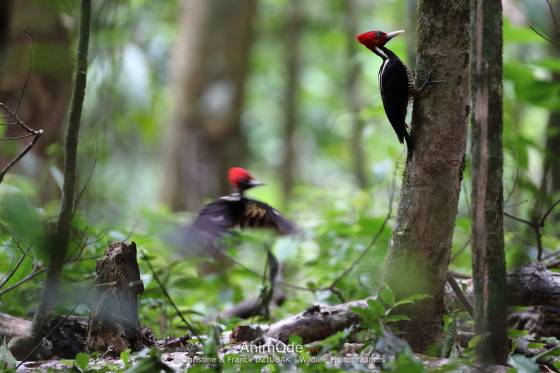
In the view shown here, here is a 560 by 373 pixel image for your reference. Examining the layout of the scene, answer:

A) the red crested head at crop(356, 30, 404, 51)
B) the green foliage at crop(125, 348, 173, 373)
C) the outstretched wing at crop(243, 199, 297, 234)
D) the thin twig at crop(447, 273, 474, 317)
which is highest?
the red crested head at crop(356, 30, 404, 51)

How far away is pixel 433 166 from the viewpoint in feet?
8.55

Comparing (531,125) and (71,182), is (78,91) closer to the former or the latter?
(71,182)

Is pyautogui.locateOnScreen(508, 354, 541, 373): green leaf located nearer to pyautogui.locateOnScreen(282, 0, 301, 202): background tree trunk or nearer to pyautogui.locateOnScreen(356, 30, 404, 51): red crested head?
pyautogui.locateOnScreen(356, 30, 404, 51): red crested head

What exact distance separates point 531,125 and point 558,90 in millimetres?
7349

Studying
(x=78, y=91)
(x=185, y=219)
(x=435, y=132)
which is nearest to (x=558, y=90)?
(x=435, y=132)

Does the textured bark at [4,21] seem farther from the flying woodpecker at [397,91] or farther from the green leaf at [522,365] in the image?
the green leaf at [522,365]

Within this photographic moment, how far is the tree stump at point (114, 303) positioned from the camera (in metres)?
2.87

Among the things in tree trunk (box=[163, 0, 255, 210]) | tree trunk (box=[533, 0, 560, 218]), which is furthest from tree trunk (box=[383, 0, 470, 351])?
tree trunk (box=[163, 0, 255, 210])

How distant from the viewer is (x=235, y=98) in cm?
756

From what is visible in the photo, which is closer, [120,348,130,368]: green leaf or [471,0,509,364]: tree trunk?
[471,0,509,364]: tree trunk

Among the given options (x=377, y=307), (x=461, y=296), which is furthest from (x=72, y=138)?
(x=461, y=296)

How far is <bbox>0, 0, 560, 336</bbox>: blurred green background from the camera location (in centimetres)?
346

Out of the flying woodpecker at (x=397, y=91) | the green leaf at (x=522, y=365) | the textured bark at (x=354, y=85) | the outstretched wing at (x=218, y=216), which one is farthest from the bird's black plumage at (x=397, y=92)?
the textured bark at (x=354, y=85)

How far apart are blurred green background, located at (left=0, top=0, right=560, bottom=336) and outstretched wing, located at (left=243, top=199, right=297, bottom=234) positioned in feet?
0.92
